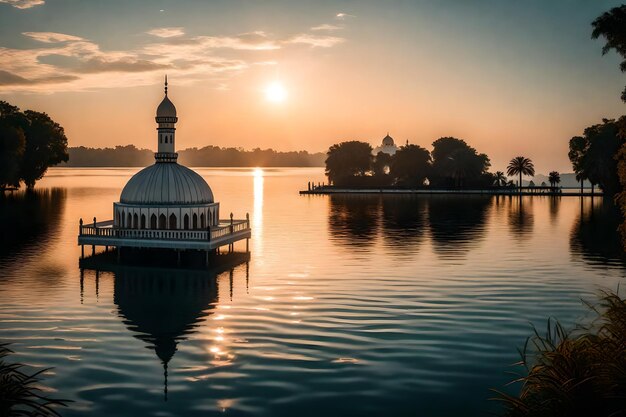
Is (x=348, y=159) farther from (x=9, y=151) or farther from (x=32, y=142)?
(x=9, y=151)

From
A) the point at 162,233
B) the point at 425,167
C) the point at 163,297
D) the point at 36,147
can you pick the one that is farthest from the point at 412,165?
the point at 163,297

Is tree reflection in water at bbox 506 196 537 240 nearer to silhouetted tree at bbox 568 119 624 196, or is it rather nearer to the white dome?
silhouetted tree at bbox 568 119 624 196

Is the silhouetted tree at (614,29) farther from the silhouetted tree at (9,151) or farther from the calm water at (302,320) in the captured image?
the silhouetted tree at (9,151)

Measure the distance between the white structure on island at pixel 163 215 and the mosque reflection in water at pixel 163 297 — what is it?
220 centimetres

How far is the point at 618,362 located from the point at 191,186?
153ft

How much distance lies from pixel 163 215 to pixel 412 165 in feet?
423

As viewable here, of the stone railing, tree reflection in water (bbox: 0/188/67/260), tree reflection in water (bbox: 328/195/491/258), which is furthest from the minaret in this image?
tree reflection in water (bbox: 328/195/491/258)

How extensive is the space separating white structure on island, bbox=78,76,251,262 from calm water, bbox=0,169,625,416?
311cm

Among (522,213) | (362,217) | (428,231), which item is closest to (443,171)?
(522,213)

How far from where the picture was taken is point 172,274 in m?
48.9

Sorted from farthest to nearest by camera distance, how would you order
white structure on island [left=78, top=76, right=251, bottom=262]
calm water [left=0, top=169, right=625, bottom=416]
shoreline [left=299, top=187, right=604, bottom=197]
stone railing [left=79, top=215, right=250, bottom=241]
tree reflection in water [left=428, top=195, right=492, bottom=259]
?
shoreline [left=299, top=187, right=604, bottom=197], tree reflection in water [left=428, top=195, right=492, bottom=259], white structure on island [left=78, top=76, right=251, bottom=262], stone railing [left=79, top=215, right=250, bottom=241], calm water [left=0, top=169, right=625, bottom=416]

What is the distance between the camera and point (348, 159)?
188 meters

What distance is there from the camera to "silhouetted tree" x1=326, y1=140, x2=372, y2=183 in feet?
617

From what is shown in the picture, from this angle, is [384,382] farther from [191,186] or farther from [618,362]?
[191,186]
